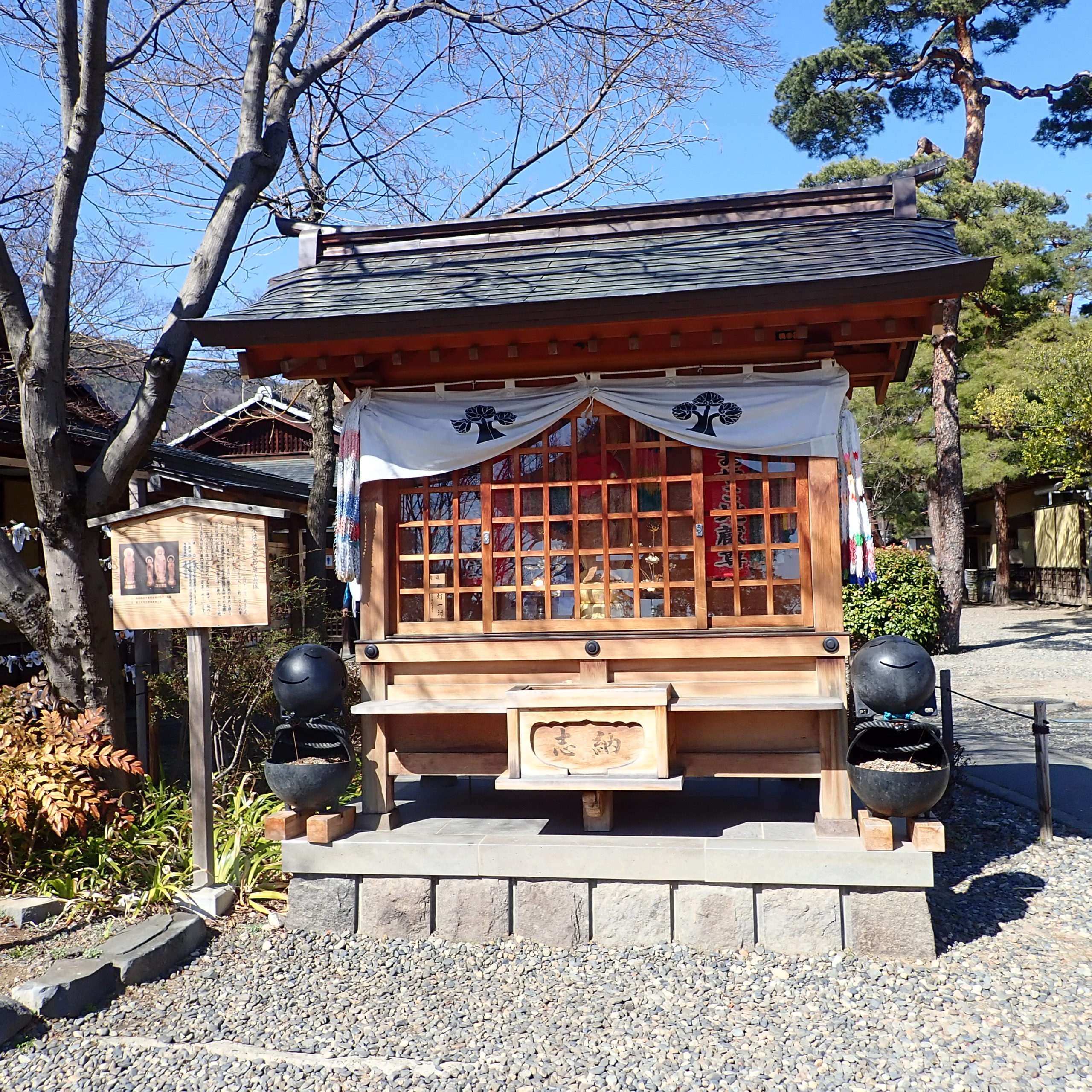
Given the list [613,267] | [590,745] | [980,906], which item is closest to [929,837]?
[980,906]

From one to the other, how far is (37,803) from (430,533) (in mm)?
2804

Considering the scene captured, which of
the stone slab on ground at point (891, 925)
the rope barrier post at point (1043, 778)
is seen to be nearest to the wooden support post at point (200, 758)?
the stone slab on ground at point (891, 925)

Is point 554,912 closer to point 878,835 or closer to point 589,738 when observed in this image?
point 589,738

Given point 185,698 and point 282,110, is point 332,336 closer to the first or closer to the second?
point 282,110

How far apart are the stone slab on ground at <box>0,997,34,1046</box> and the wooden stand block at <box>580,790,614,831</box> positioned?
289 cm

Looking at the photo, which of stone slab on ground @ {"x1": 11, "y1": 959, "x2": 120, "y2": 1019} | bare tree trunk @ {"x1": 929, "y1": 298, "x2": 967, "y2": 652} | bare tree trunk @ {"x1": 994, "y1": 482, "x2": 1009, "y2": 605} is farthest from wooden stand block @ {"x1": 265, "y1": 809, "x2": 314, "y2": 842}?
bare tree trunk @ {"x1": 994, "y1": 482, "x2": 1009, "y2": 605}

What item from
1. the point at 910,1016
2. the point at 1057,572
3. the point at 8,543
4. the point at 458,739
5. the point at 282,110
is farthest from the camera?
the point at 1057,572

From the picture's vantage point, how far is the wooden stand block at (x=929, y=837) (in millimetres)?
4516

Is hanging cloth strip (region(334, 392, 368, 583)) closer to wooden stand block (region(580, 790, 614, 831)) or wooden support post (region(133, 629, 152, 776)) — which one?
wooden support post (region(133, 629, 152, 776))

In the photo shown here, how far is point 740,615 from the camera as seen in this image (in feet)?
17.7

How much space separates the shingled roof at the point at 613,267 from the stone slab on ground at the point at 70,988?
3.33m

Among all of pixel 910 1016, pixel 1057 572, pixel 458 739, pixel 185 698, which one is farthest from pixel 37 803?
pixel 1057 572

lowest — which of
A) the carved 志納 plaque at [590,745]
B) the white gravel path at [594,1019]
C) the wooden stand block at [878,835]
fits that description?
the white gravel path at [594,1019]

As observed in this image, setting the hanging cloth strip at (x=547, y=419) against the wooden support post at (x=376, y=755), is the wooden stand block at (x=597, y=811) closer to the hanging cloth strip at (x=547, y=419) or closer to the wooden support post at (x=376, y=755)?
the wooden support post at (x=376, y=755)
